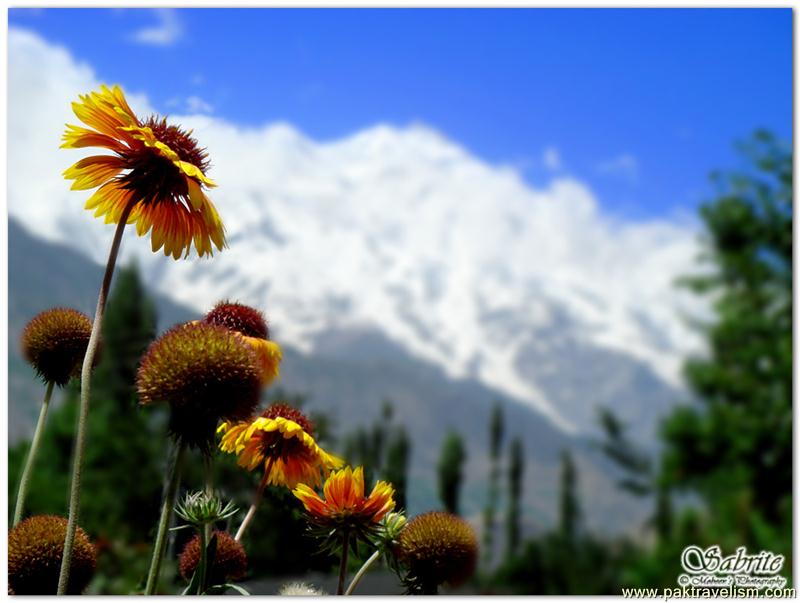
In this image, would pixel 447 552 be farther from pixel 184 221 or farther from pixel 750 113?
A: pixel 750 113

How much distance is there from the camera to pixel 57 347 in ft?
3.18

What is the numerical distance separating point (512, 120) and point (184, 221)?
2230 millimetres

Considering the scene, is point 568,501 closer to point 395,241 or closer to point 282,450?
point 395,241

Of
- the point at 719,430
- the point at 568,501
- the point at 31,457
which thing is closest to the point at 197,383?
the point at 31,457

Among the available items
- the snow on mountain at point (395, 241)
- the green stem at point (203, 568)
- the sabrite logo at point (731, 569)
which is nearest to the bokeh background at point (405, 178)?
the snow on mountain at point (395, 241)

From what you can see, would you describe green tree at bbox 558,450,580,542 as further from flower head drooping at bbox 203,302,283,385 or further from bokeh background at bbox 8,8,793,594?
flower head drooping at bbox 203,302,283,385

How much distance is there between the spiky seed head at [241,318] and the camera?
1155mm

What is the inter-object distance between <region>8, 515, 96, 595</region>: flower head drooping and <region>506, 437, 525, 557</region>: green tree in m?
18.2

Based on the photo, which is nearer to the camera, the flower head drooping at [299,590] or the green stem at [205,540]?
the green stem at [205,540]

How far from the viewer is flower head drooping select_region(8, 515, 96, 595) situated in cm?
88

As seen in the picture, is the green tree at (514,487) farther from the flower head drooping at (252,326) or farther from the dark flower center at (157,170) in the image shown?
the dark flower center at (157,170)

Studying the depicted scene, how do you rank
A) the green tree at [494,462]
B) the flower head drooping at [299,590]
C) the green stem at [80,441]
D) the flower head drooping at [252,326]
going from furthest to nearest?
the green tree at [494,462] → the flower head drooping at [252,326] → the flower head drooping at [299,590] → the green stem at [80,441]

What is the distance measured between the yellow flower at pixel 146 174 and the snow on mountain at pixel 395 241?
0.39 feet

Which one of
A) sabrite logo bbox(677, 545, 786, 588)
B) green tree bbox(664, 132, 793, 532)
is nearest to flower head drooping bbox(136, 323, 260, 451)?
sabrite logo bbox(677, 545, 786, 588)
